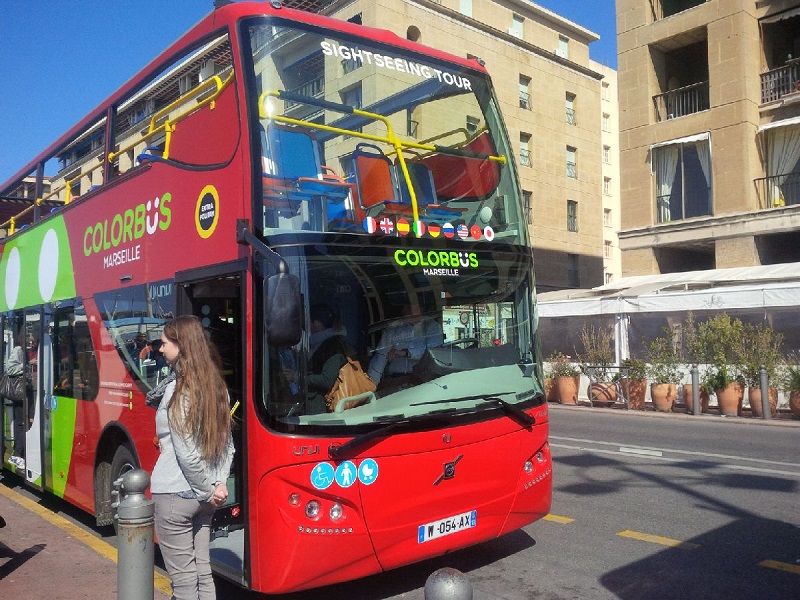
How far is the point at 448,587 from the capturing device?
111 inches

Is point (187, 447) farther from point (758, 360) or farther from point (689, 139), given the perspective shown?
point (689, 139)

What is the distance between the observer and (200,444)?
4.09 metres

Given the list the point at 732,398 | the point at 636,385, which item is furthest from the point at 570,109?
the point at 732,398

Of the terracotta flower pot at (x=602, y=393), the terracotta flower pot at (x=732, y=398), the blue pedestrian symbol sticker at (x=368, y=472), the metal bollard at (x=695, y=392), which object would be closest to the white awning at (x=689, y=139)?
the terracotta flower pot at (x=602, y=393)

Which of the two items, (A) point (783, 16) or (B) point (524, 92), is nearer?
(A) point (783, 16)

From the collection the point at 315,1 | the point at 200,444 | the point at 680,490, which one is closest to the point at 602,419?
the point at 680,490

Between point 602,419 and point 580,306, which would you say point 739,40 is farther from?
point 602,419

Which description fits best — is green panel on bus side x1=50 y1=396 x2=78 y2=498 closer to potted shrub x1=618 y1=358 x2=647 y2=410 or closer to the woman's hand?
the woman's hand

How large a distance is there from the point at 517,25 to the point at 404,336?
42134 mm

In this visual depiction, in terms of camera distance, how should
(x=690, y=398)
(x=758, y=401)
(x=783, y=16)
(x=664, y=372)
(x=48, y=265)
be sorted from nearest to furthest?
(x=48, y=265) → (x=758, y=401) → (x=690, y=398) → (x=664, y=372) → (x=783, y=16)

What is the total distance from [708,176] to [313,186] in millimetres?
24922

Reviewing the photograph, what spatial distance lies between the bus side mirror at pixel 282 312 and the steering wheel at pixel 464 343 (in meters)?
1.31

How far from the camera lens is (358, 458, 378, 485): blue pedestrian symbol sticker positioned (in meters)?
4.89

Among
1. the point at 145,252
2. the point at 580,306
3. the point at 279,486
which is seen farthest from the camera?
the point at 580,306
